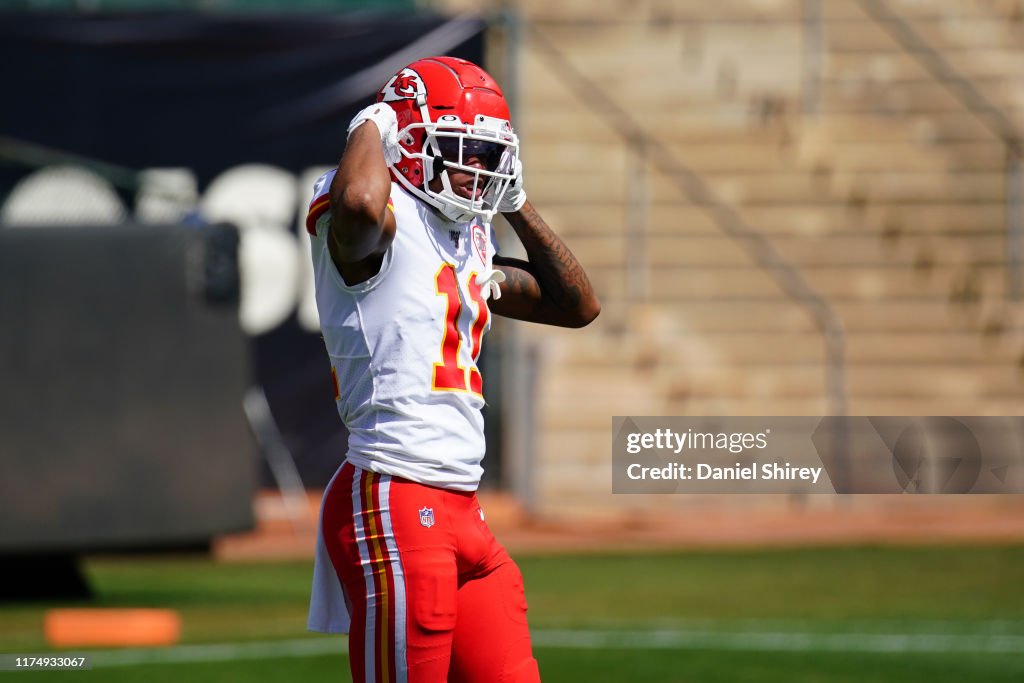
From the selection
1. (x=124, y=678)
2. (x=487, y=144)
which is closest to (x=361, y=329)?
(x=487, y=144)

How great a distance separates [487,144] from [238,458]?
17.6 feet

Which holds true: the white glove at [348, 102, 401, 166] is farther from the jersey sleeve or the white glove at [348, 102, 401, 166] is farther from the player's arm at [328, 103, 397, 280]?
the jersey sleeve

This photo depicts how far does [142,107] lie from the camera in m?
14.2

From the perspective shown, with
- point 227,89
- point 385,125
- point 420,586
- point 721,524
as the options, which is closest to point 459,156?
point 385,125

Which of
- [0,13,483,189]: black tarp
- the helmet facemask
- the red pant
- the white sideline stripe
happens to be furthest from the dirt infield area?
the helmet facemask

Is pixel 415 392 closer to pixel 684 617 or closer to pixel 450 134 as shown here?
pixel 450 134

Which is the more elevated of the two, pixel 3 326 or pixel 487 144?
pixel 487 144

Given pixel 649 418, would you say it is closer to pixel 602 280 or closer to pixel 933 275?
pixel 602 280

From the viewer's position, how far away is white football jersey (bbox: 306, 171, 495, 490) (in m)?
3.50

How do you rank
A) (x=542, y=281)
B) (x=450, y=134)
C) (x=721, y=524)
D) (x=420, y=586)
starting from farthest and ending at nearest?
(x=721, y=524)
(x=542, y=281)
(x=450, y=134)
(x=420, y=586)

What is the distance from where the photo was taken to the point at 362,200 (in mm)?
3305

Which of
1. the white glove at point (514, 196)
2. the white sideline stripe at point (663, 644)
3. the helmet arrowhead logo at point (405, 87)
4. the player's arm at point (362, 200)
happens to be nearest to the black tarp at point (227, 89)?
the white sideline stripe at point (663, 644)

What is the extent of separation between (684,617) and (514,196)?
5.55m

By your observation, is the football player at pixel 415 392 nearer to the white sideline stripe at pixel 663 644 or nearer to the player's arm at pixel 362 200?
the player's arm at pixel 362 200
